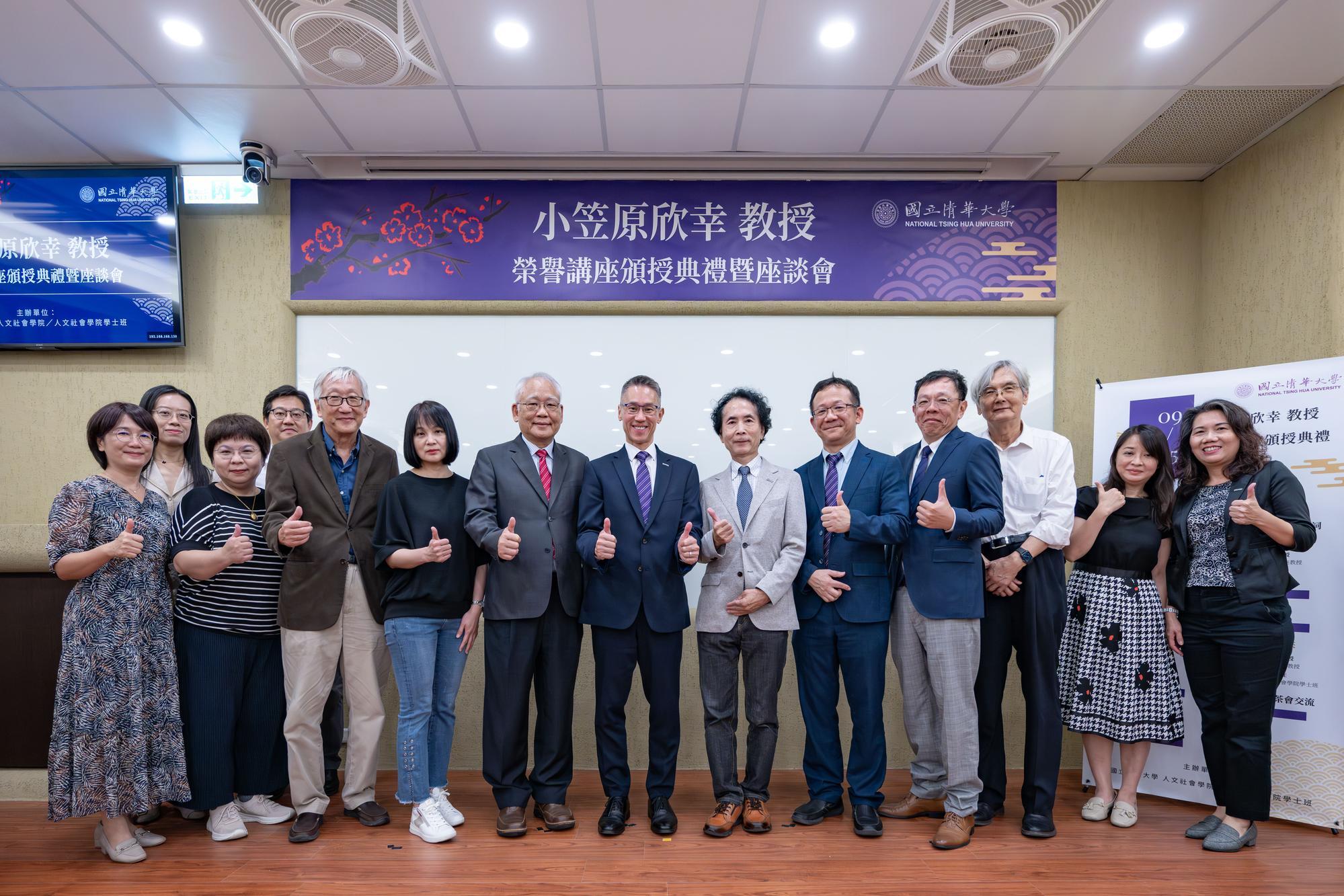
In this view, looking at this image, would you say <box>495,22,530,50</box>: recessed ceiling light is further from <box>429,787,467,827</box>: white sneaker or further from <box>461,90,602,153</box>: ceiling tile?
<box>429,787,467,827</box>: white sneaker

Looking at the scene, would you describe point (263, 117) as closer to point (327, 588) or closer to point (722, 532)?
point (327, 588)

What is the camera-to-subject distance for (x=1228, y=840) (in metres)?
3.09

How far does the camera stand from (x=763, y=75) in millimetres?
3533

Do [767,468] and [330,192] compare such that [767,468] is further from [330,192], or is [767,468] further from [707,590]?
[330,192]

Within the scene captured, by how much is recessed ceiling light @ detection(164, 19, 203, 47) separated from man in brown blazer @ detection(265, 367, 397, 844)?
1528 millimetres

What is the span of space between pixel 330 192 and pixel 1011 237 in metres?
3.94

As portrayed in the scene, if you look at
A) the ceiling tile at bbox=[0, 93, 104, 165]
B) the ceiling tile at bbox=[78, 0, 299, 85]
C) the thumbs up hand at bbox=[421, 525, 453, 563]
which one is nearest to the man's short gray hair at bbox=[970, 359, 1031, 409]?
the thumbs up hand at bbox=[421, 525, 453, 563]

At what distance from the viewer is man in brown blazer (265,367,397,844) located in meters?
3.09

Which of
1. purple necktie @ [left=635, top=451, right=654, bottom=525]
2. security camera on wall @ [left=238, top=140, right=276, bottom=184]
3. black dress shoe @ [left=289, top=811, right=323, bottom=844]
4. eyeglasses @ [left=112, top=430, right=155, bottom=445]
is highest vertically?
security camera on wall @ [left=238, top=140, right=276, bottom=184]

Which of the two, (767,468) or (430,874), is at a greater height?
(767,468)

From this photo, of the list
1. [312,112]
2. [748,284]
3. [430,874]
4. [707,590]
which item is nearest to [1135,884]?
[707,590]

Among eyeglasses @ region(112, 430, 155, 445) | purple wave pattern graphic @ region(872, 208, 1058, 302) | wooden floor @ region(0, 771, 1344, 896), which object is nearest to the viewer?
wooden floor @ region(0, 771, 1344, 896)

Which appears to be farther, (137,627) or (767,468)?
(767,468)

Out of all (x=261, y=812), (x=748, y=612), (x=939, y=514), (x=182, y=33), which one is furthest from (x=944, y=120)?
(x=261, y=812)
